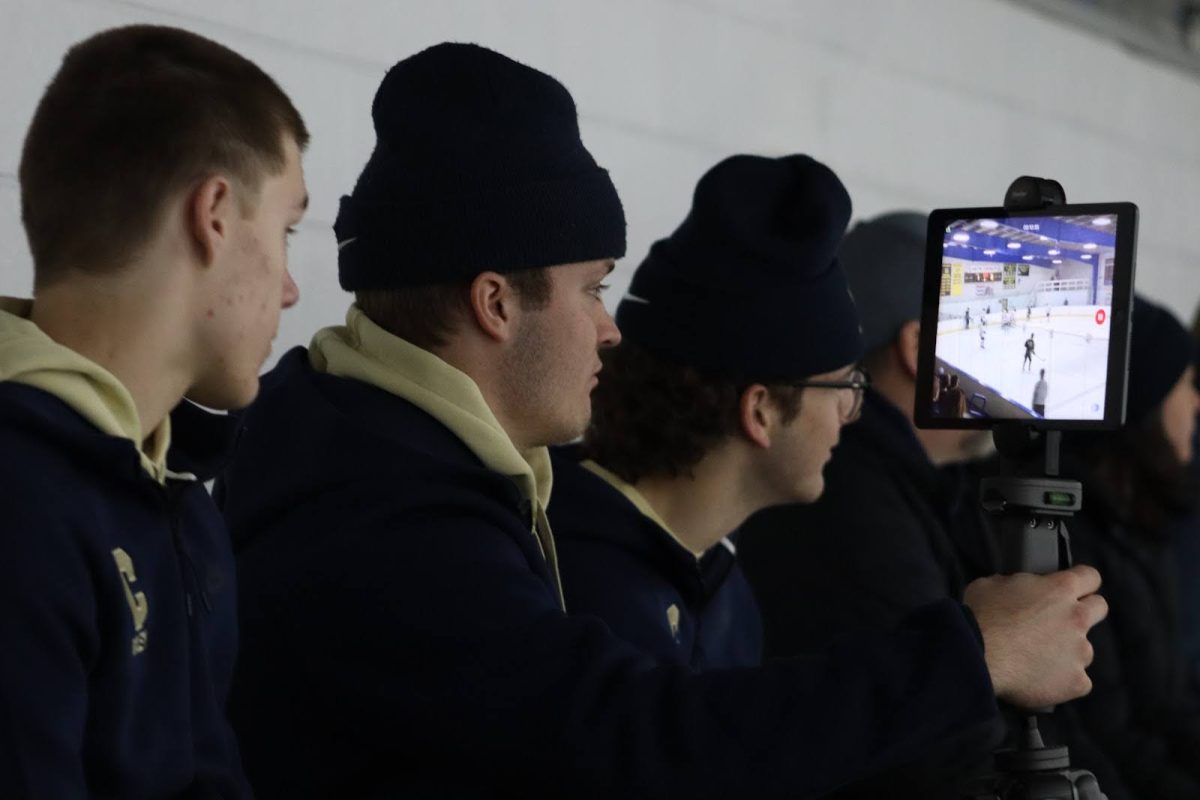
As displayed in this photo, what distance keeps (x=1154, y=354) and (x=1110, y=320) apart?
1826mm

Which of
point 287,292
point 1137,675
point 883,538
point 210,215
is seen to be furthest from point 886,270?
point 210,215

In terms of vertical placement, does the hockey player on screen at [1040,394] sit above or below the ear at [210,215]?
below

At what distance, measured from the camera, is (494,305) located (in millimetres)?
1839

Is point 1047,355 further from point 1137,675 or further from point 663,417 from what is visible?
point 1137,675

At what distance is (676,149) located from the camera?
3332mm

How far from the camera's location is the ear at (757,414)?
2.39m

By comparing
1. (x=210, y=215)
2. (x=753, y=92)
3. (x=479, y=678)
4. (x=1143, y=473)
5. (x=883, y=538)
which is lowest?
(x=1143, y=473)

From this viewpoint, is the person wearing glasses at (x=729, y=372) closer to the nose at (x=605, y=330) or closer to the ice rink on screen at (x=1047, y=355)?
the nose at (x=605, y=330)

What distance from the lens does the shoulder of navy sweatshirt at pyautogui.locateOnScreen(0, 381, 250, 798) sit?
1251mm

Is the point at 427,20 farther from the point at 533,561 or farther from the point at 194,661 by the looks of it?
the point at 194,661

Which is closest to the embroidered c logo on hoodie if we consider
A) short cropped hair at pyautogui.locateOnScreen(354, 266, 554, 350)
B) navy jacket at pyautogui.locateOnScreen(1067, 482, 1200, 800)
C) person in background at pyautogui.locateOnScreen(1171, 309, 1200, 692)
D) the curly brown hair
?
short cropped hair at pyautogui.locateOnScreen(354, 266, 554, 350)

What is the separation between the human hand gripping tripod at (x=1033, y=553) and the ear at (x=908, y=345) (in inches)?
50.0

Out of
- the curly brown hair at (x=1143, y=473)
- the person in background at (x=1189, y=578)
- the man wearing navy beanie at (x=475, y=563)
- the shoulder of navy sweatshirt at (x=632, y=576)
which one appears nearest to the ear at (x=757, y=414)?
the shoulder of navy sweatshirt at (x=632, y=576)

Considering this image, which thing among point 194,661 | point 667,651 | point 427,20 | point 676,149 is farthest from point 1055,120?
point 194,661
